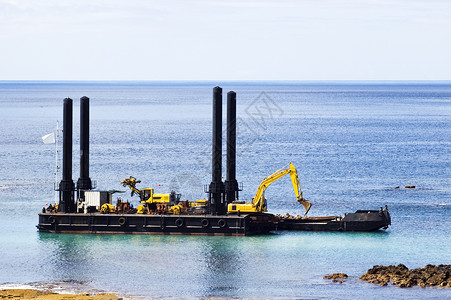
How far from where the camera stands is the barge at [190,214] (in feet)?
247

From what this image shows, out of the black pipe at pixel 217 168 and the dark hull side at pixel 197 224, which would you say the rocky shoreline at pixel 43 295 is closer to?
the dark hull side at pixel 197 224

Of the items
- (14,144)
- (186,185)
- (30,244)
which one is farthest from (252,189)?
(14,144)

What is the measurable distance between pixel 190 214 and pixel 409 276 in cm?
2289

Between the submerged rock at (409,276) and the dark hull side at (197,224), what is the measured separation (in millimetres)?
15114

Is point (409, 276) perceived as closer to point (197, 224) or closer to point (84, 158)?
point (197, 224)

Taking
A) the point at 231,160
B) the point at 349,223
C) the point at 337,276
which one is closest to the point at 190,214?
the point at 231,160

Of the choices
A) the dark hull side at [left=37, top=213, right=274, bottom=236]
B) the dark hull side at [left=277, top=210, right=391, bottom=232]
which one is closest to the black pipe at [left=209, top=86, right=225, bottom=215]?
the dark hull side at [left=37, top=213, right=274, bottom=236]

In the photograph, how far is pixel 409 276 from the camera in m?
59.2

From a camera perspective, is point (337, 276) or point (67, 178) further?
point (67, 178)

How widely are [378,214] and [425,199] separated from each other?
852 inches

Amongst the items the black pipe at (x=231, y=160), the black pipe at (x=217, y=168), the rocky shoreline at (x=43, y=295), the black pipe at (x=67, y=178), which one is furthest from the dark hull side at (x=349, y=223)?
the rocky shoreline at (x=43, y=295)

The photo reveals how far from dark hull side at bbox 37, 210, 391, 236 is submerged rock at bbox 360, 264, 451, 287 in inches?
595

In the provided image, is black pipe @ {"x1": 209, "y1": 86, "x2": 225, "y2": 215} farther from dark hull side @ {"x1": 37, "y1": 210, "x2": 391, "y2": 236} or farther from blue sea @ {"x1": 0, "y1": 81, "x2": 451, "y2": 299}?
blue sea @ {"x1": 0, "y1": 81, "x2": 451, "y2": 299}

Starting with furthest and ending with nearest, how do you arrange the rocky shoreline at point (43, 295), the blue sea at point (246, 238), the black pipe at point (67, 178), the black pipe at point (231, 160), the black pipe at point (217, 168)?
the black pipe at point (231, 160), the black pipe at point (67, 178), the black pipe at point (217, 168), the blue sea at point (246, 238), the rocky shoreline at point (43, 295)
